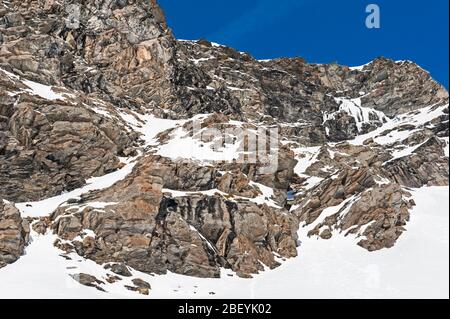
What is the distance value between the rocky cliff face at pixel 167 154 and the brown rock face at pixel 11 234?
134 millimetres

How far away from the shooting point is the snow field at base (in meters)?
49.2

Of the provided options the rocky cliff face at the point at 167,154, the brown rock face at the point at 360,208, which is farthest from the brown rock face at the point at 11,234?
the brown rock face at the point at 360,208

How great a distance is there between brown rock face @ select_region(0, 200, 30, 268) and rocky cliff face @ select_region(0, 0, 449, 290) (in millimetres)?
134

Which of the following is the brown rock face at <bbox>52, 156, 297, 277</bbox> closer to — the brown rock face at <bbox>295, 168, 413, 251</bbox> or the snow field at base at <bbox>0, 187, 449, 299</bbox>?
the snow field at base at <bbox>0, 187, 449, 299</bbox>

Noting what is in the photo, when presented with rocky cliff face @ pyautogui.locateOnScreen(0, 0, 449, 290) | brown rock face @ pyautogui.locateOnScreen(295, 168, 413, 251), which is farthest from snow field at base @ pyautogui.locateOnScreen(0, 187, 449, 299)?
rocky cliff face @ pyautogui.locateOnScreen(0, 0, 449, 290)

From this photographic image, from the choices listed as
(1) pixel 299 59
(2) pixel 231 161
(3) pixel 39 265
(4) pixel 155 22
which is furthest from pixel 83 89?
(1) pixel 299 59

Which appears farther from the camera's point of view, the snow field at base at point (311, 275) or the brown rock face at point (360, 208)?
the brown rock face at point (360, 208)

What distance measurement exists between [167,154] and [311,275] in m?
25.3

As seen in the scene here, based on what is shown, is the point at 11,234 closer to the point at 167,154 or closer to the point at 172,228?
the point at 172,228

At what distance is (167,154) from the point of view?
76312mm

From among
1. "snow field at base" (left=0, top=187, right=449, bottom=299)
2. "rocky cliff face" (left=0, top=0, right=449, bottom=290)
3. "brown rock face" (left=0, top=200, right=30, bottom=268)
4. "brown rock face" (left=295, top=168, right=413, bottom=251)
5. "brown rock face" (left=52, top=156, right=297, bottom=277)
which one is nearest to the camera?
"snow field at base" (left=0, top=187, right=449, bottom=299)

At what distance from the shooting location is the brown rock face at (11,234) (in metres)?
52.8

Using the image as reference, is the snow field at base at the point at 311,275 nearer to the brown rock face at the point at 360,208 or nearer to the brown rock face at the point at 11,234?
the brown rock face at the point at 11,234

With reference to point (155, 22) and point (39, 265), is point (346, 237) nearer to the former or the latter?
point (39, 265)
